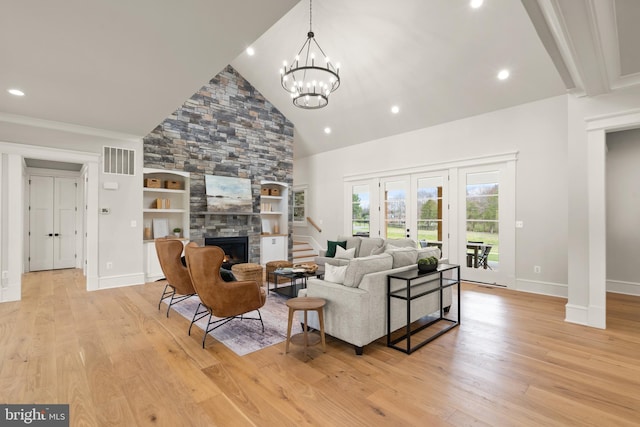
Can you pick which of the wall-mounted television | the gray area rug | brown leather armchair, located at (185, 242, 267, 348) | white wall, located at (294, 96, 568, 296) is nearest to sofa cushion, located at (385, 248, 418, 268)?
the gray area rug

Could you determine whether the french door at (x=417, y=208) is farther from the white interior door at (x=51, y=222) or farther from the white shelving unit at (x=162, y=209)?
the white interior door at (x=51, y=222)

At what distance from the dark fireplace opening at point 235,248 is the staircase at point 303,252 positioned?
58.8 inches

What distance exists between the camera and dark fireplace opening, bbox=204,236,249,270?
711 cm

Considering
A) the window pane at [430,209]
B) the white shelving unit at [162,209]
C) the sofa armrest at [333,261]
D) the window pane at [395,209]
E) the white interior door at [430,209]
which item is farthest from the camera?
the window pane at [395,209]

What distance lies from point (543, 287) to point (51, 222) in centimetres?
1055

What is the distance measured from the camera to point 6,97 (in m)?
3.72

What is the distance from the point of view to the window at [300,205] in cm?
977

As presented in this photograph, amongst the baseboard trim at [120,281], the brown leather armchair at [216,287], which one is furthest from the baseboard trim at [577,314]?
the baseboard trim at [120,281]

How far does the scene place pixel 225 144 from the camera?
725 centimetres

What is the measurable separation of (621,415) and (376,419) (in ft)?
5.43

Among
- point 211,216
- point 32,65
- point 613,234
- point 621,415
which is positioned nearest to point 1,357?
point 32,65

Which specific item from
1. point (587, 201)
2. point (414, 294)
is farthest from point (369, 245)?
point (587, 201)

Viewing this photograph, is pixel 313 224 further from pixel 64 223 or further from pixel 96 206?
pixel 64 223

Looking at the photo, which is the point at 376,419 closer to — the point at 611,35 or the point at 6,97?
the point at 611,35
